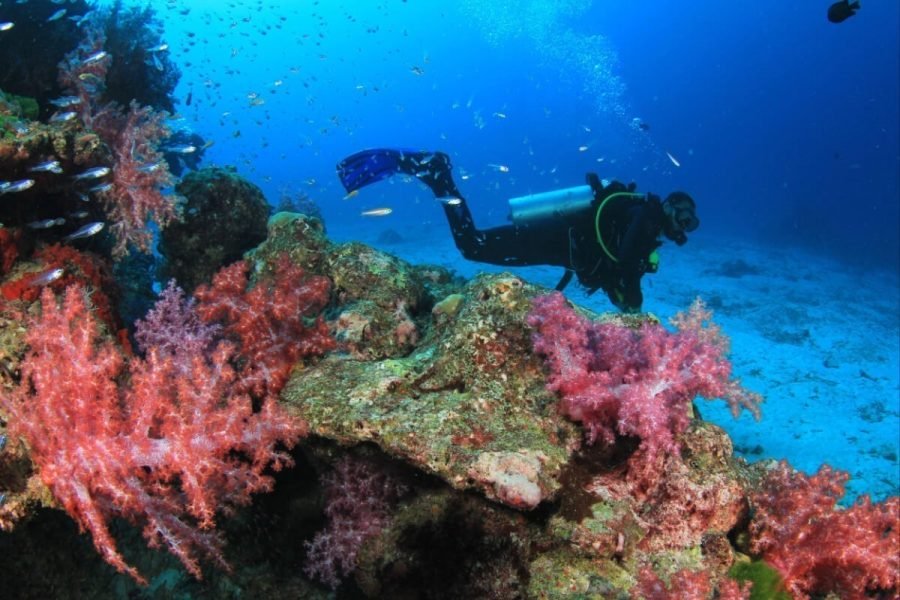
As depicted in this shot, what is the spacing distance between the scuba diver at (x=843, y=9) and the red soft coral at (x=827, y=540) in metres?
4.65

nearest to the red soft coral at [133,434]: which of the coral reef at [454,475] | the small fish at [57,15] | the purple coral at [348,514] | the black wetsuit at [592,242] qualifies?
the coral reef at [454,475]

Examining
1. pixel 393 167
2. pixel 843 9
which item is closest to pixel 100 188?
pixel 393 167

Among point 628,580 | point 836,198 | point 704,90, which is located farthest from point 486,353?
point 704,90

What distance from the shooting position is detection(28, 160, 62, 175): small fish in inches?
137

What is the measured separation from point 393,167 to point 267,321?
524 cm

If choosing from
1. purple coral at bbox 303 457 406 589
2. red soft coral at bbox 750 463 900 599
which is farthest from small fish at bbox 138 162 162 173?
red soft coral at bbox 750 463 900 599

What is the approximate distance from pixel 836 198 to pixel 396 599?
67.7m

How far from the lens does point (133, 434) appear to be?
2.57 meters

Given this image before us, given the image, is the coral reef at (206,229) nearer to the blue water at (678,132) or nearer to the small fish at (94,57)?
the small fish at (94,57)

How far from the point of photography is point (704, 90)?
119250mm

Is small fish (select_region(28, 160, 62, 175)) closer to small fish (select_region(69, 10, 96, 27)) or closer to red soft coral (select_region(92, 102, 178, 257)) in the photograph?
red soft coral (select_region(92, 102, 178, 257))

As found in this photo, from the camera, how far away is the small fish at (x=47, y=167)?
3.47 metres

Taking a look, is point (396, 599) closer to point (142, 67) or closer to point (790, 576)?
point (790, 576)

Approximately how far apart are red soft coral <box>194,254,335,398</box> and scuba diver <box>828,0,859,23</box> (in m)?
5.96
